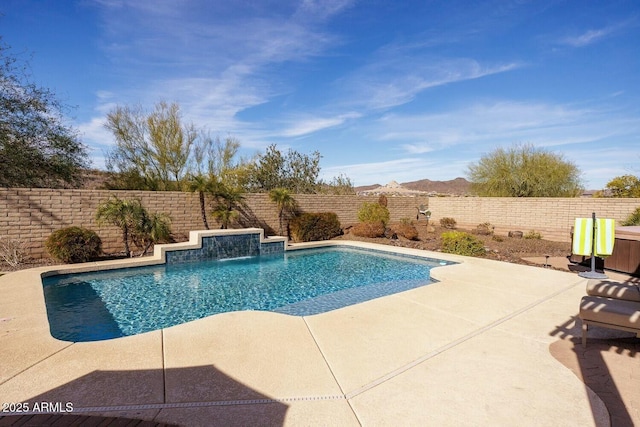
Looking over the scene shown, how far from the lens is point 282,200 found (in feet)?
45.5

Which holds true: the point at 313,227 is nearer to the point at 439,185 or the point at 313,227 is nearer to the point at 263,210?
the point at 263,210

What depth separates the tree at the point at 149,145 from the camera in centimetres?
1441

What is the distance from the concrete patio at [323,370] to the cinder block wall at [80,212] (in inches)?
231

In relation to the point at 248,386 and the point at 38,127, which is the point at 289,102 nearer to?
the point at 38,127

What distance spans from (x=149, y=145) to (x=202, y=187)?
5.24 meters

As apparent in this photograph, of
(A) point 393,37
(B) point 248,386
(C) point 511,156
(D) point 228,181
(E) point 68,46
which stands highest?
(A) point 393,37

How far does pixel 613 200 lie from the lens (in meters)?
12.0

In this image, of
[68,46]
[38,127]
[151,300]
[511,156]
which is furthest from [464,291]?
[511,156]

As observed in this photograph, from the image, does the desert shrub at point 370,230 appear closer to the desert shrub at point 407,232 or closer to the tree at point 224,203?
the desert shrub at point 407,232

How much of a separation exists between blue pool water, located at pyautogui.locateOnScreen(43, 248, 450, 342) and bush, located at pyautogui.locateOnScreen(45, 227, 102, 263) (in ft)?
3.17

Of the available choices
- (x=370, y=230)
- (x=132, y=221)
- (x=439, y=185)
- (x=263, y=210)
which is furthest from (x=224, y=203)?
(x=439, y=185)

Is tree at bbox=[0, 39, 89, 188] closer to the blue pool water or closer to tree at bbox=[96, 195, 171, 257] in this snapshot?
tree at bbox=[96, 195, 171, 257]

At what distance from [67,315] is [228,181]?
11577 mm

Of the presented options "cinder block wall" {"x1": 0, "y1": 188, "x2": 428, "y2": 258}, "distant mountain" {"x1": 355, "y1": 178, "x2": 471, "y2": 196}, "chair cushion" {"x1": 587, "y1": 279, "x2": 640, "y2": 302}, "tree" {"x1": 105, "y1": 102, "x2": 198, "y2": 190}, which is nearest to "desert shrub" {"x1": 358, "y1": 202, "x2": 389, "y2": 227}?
"cinder block wall" {"x1": 0, "y1": 188, "x2": 428, "y2": 258}
